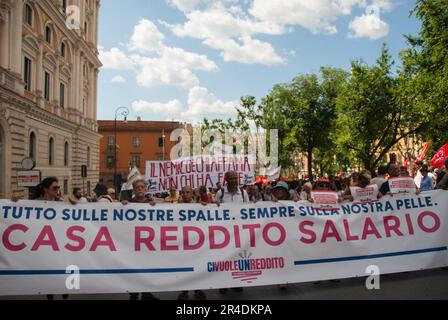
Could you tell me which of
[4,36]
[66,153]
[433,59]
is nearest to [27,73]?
[4,36]

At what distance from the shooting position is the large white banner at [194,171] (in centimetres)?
1090

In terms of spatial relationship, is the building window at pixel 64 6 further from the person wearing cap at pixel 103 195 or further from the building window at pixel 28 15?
the person wearing cap at pixel 103 195

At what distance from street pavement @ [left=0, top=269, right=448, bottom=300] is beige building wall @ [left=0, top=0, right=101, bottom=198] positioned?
16.8 m

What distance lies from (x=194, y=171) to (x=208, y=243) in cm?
599

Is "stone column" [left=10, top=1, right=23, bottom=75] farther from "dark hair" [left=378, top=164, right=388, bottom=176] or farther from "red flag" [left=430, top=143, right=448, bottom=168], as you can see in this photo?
"red flag" [left=430, top=143, right=448, bottom=168]

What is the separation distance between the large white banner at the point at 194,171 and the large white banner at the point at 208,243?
18.3ft

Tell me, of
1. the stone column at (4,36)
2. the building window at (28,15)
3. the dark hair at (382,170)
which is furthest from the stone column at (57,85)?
the dark hair at (382,170)

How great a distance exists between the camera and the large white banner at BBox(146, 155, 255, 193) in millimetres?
10898

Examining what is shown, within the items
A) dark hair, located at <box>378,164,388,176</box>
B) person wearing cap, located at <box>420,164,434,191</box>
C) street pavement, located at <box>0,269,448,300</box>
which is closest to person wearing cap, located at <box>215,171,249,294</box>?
street pavement, located at <box>0,269,448,300</box>

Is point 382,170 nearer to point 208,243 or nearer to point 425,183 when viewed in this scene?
point 425,183

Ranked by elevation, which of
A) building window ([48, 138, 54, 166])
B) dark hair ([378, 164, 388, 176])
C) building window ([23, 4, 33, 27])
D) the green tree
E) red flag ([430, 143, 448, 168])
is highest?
building window ([23, 4, 33, 27])

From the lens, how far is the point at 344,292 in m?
5.61

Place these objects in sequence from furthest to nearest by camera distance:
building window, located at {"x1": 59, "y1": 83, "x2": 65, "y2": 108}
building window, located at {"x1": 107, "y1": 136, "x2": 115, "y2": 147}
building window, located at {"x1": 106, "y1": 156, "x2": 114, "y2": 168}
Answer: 1. building window, located at {"x1": 107, "y1": 136, "x2": 115, "y2": 147}
2. building window, located at {"x1": 106, "y1": 156, "x2": 114, "y2": 168}
3. building window, located at {"x1": 59, "y1": 83, "x2": 65, "y2": 108}
